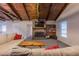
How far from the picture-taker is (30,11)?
10.0ft

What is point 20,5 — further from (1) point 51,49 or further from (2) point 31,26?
(1) point 51,49

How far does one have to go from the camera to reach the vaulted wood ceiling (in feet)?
9.83

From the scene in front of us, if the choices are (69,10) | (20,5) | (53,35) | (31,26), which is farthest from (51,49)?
(20,5)

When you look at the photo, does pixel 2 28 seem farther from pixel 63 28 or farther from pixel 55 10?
pixel 63 28

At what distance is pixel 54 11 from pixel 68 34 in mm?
497

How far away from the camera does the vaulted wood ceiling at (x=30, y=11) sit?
3.00 meters

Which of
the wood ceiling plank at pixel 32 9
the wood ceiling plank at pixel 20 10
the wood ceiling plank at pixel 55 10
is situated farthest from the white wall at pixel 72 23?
the wood ceiling plank at pixel 20 10

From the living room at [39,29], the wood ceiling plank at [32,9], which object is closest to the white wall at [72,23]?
the living room at [39,29]

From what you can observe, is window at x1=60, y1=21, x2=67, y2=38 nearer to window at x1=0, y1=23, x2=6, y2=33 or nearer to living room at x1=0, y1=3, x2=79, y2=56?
living room at x1=0, y1=3, x2=79, y2=56

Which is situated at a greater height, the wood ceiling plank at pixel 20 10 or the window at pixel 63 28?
the wood ceiling plank at pixel 20 10

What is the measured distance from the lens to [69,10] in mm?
2955

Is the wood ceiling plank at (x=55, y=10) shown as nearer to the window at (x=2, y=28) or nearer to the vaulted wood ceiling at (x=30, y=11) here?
the vaulted wood ceiling at (x=30, y=11)

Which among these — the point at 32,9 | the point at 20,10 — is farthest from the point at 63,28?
the point at 20,10

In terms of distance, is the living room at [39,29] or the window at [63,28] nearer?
the living room at [39,29]
